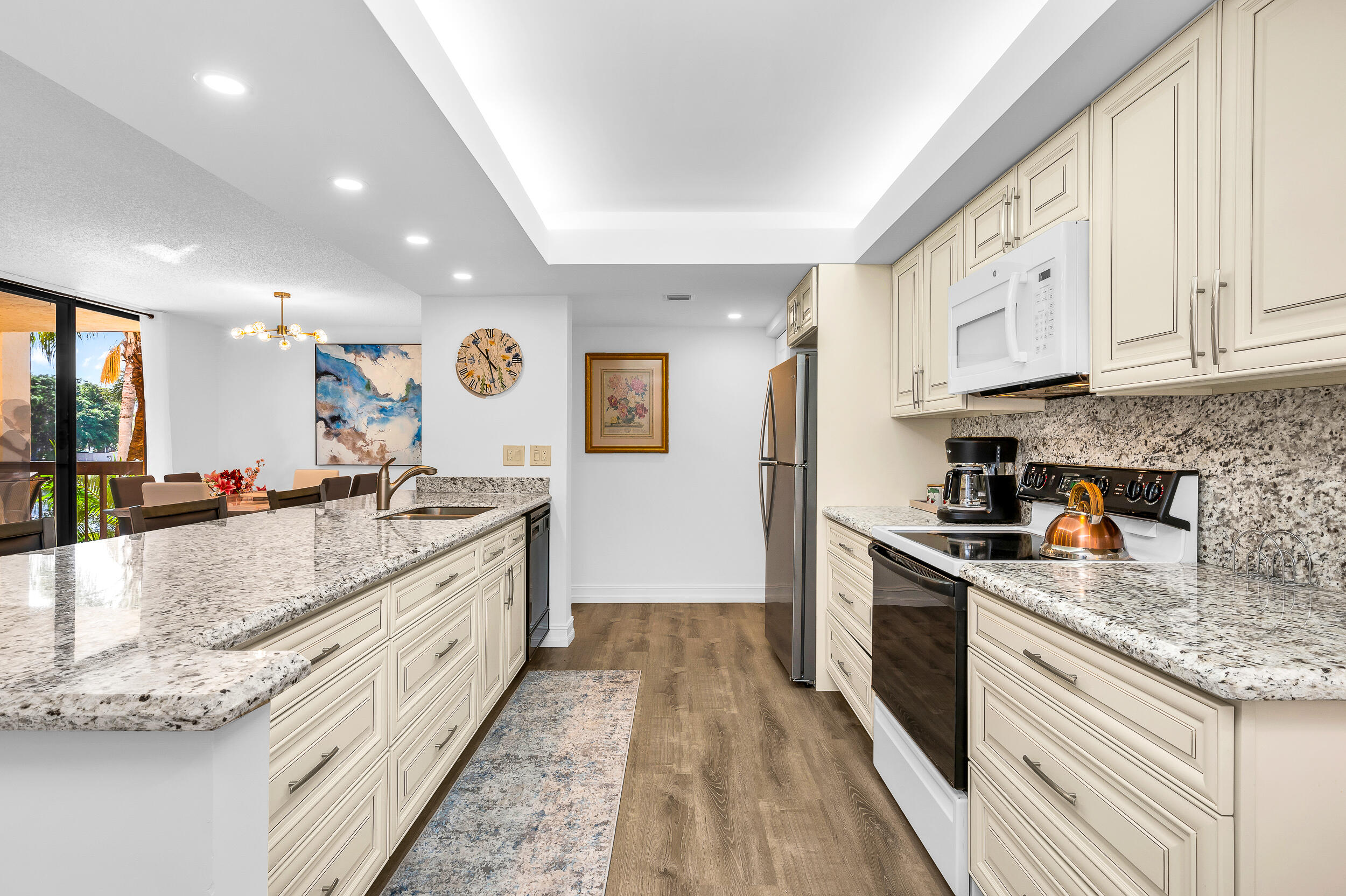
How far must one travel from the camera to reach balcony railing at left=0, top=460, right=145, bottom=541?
15.3 feet

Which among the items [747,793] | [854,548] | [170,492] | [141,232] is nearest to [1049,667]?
[747,793]

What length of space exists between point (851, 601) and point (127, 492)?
202 inches

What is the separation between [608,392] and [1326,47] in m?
4.11

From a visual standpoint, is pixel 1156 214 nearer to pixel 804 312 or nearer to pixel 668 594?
pixel 804 312

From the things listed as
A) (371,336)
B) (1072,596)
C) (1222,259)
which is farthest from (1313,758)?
(371,336)

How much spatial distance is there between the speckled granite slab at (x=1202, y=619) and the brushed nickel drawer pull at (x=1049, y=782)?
1.06 feet

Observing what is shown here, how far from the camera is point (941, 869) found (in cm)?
175

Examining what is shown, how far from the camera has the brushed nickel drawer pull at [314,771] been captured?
1276 mm

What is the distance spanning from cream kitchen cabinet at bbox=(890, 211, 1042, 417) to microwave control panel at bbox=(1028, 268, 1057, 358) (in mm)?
569

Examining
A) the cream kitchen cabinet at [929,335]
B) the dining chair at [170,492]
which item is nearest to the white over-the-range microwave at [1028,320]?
the cream kitchen cabinet at [929,335]

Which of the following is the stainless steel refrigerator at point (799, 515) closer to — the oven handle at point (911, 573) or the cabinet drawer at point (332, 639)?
the oven handle at point (911, 573)

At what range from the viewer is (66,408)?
501 centimetres

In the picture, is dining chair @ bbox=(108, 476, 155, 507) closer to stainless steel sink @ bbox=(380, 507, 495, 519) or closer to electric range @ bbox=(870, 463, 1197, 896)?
stainless steel sink @ bbox=(380, 507, 495, 519)

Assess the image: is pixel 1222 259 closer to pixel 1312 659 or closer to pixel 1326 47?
pixel 1326 47
